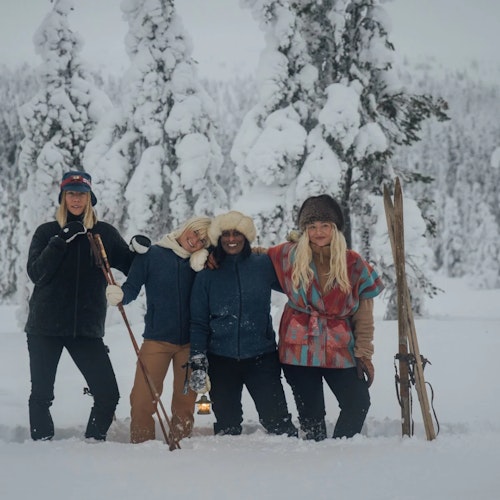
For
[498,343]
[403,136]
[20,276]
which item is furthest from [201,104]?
[498,343]

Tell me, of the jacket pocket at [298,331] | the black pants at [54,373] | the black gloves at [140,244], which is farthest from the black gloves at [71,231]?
the jacket pocket at [298,331]

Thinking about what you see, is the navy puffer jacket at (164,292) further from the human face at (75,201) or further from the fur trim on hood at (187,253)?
Answer: the human face at (75,201)

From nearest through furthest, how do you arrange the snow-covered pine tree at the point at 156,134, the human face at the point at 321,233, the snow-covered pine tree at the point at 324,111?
1. the human face at the point at 321,233
2. the snow-covered pine tree at the point at 324,111
3. the snow-covered pine tree at the point at 156,134

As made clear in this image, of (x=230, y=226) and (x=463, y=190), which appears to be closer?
(x=230, y=226)

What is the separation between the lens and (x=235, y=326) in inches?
174

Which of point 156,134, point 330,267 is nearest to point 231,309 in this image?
point 330,267

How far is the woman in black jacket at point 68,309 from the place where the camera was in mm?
4438

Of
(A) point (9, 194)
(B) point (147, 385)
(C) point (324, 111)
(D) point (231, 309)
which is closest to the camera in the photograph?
(D) point (231, 309)

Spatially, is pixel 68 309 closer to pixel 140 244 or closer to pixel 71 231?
pixel 71 231

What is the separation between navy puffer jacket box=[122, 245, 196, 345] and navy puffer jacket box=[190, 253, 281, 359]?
0.67ft

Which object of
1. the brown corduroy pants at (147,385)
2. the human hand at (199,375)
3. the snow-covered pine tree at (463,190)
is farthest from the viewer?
the snow-covered pine tree at (463,190)

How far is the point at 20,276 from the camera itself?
1767 cm

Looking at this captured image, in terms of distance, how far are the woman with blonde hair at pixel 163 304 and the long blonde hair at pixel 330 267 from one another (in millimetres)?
813

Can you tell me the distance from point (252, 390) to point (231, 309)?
2.36ft
